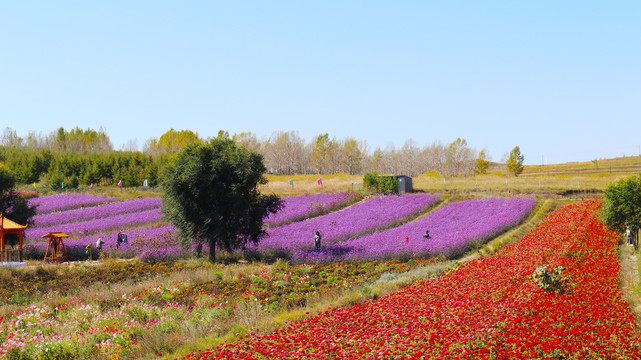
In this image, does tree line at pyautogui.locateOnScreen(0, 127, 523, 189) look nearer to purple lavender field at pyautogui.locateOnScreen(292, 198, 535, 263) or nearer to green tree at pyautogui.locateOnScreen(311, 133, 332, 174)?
green tree at pyautogui.locateOnScreen(311, 133, 332, 174)

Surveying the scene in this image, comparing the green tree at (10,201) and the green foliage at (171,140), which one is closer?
the green tree at (10,201)

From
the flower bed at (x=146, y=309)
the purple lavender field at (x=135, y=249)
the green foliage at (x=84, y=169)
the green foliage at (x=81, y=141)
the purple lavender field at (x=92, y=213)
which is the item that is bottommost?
the purple lavender field at (x=135, y=249)

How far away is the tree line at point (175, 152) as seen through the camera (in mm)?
86875

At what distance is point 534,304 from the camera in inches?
420

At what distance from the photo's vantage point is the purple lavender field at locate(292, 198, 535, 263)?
23328mm

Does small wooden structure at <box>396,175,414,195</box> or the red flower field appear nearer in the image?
the red flower field

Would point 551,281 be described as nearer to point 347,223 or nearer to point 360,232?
point 360,232

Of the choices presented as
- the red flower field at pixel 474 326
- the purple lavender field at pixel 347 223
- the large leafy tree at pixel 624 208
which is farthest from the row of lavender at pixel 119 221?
the large leafy tree at pixel 624 208

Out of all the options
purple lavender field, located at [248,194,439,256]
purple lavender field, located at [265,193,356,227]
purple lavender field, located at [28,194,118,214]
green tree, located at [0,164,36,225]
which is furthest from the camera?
purple lavender field, located at [28,194,118,214]

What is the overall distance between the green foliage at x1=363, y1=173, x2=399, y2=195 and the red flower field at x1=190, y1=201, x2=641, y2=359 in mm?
34607

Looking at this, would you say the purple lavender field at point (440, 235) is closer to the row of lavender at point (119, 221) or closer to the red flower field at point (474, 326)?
the row of lavender at point (119, 221)

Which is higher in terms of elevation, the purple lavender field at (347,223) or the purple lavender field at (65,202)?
the purple lavender field at (65,202)

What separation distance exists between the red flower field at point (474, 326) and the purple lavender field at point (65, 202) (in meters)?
49.1

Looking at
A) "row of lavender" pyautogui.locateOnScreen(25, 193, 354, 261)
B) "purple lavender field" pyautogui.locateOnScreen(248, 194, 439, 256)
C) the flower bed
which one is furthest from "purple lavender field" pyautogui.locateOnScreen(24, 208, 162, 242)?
the flower bed
